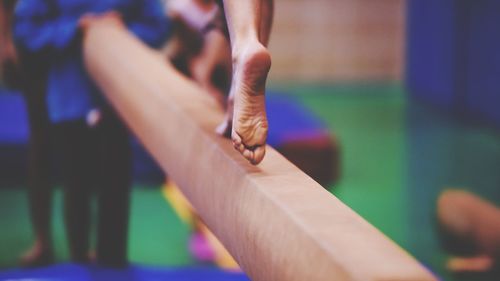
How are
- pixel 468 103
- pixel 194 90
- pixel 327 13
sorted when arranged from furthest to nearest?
1. pixel 327 13
2. pixel 468 103
3. pixel 194 90

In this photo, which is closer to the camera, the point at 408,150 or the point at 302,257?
the point at 302,257

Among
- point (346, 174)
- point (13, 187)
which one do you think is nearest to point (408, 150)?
point (346, 174)

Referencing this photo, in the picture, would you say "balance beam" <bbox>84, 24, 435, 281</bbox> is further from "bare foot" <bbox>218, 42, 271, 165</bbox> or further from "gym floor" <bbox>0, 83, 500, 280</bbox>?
"gym floor" <bbox>0, 83, 500, 280</bbox>

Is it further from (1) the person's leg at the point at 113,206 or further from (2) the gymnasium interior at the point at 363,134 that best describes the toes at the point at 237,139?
(1) the person's leg at the point at 113,206

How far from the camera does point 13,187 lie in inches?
153

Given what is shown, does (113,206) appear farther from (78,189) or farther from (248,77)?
(248,77)

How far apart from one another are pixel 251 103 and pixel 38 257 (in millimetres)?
1766

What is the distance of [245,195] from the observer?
3.60ft

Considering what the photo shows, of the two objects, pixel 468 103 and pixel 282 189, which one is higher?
pixel 282 189

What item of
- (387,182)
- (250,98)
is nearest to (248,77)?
(250,98)

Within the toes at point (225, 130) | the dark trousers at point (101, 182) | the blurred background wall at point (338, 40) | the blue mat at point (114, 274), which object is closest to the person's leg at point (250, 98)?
the toes at point (225, 130)

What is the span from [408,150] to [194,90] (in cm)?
328

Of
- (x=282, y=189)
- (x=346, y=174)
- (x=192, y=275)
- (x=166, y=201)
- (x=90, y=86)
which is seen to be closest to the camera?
(x=282, y=189)

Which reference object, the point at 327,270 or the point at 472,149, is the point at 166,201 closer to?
the point at 472,149
